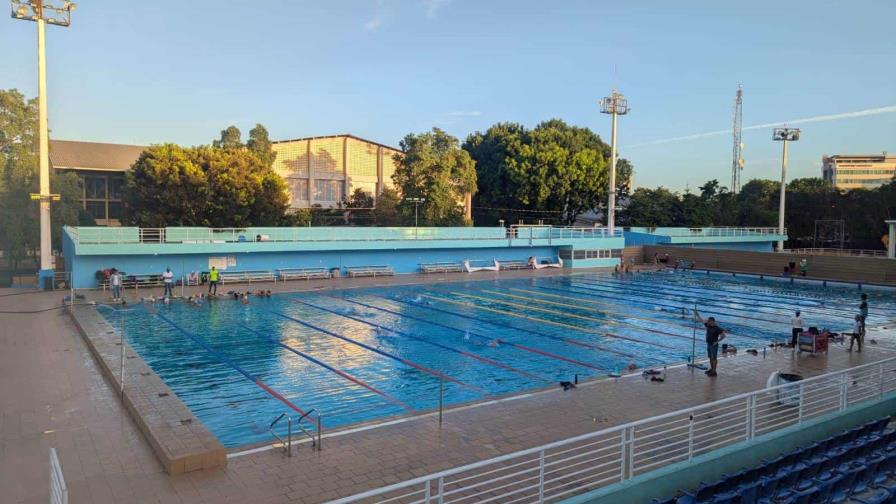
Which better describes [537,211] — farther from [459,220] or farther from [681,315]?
[681,315]

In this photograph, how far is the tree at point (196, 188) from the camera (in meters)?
35.0

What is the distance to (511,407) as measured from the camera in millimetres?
10477

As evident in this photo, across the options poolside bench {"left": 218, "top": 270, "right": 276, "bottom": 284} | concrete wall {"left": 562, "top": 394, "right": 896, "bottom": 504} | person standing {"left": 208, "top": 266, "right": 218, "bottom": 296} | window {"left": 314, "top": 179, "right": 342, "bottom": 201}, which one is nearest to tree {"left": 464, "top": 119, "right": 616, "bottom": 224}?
window {"left": 314, "top": 179, "right": 342, "bottom": 201}

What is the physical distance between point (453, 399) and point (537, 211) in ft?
154

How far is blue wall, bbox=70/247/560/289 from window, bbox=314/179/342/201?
19418 mm

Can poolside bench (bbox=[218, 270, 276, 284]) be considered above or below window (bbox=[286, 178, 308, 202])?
below

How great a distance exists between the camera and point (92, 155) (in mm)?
49250

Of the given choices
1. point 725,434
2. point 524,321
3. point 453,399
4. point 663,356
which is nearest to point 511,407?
point 453,399

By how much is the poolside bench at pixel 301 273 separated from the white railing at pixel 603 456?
79.6 feet

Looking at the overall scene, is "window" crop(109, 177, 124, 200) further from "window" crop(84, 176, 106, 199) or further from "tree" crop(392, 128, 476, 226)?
"tree" crop(392, 128, 476, 226)

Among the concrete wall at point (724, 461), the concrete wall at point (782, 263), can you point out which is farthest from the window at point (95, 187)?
the concrete wall at point (724, 461)

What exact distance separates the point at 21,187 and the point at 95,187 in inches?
694

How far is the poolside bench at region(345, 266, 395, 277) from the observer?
32.9m

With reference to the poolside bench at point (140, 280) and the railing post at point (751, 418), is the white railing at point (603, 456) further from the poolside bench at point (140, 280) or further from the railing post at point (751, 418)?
the poolside bench at point (140, 280)
